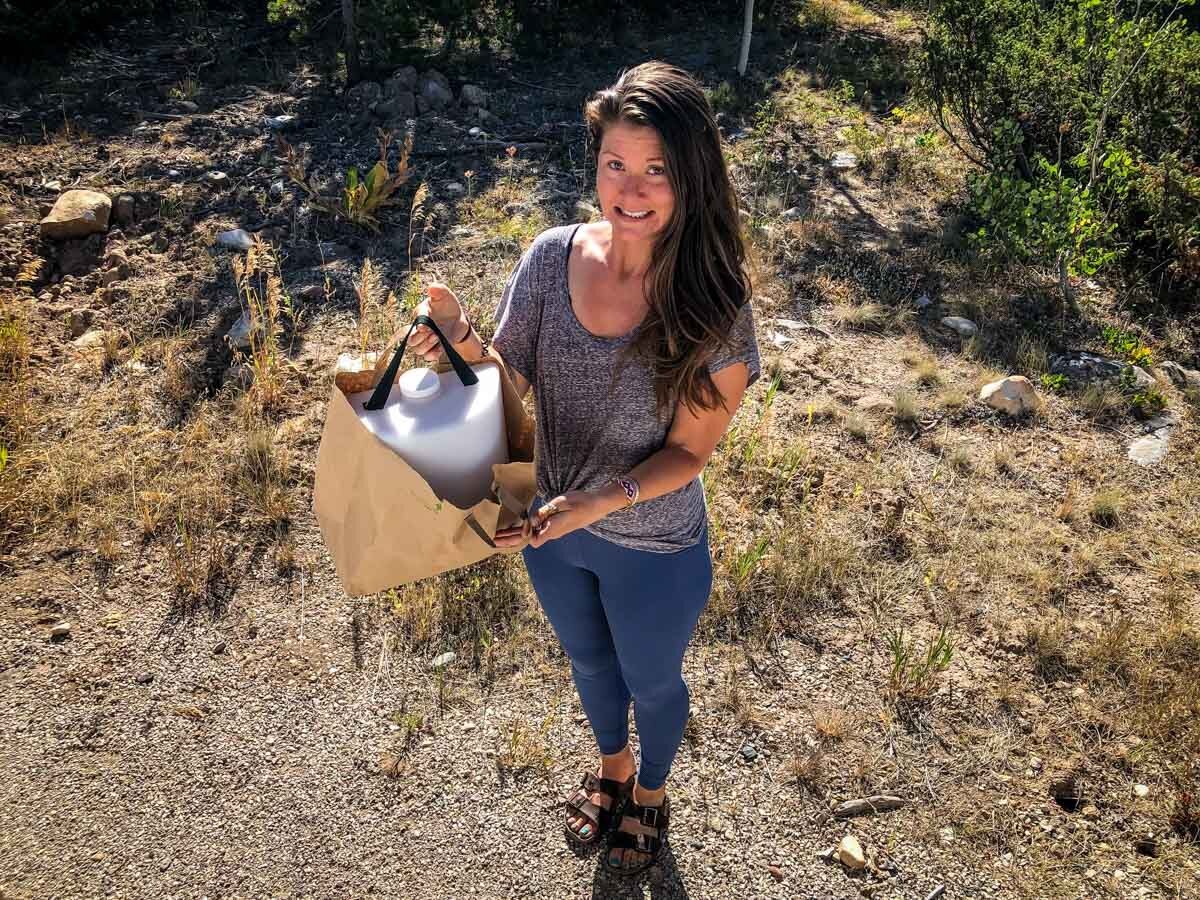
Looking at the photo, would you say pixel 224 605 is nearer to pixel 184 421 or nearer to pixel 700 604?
pixel 184 421

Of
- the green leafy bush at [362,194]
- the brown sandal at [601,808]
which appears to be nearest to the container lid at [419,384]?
the brown sandal at [601,808]

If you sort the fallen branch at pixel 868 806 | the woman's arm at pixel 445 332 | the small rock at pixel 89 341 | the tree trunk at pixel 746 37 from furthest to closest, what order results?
the tree trunk at pixel 746 37 → the small rock at pixel 89 341 → the fallen branch at pixel 868 806 → the woman's arm at pixel 445 332

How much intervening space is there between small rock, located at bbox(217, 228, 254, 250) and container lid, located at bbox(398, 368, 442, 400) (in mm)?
3784

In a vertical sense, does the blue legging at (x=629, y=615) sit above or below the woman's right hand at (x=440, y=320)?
below

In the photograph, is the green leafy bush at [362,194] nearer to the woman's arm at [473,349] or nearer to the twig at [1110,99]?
the woman's arm at [473,349]

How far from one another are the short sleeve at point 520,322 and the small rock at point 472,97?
5.52 metres

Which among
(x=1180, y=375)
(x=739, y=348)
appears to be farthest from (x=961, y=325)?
(x=739, y=348)

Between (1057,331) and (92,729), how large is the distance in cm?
491

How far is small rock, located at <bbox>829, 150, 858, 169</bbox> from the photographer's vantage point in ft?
21.0

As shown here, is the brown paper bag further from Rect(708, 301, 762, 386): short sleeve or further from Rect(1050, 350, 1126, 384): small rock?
Rect(1050, 350, 1126, 384): small rock

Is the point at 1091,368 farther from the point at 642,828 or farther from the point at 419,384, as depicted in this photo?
the point at 419,384

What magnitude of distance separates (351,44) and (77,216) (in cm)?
287

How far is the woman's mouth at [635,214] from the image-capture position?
1606 millimetres

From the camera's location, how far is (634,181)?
5.20ft
